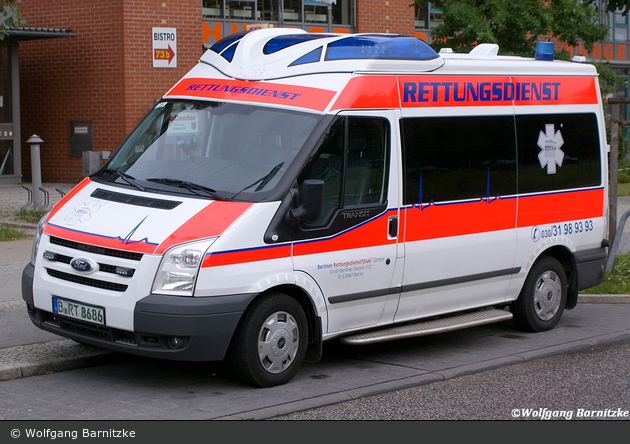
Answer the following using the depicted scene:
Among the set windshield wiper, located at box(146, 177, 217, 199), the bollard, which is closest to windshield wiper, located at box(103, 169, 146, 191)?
windshield wiper, located at box(146, 177, 217, 199)

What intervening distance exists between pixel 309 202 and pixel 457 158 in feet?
6.25

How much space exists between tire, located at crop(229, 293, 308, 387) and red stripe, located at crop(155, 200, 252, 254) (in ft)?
2.05

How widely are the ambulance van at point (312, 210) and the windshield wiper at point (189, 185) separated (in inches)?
0.6

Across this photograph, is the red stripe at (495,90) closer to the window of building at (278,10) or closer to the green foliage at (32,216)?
the green foliage at (32,216)

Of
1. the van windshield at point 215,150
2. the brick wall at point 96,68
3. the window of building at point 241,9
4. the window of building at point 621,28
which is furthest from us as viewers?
the window of building at point 621,28

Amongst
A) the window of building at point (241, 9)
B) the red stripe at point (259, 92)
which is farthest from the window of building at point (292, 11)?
the red stripe at point (259, 92)

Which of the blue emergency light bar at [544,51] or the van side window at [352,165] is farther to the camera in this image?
the blue emergency light bar at [544,51]

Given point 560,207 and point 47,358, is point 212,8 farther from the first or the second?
point 47,358

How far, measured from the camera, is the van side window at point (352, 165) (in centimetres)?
679

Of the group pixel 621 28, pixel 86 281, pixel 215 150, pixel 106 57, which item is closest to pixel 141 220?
pixel 86 281

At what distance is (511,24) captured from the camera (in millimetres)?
19047

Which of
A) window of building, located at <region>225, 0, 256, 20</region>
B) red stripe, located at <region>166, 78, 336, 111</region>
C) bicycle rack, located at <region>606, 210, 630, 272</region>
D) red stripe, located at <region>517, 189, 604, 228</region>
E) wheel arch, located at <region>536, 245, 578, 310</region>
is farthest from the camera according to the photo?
window of building, located at <region>225, 0, 256, 20</region>

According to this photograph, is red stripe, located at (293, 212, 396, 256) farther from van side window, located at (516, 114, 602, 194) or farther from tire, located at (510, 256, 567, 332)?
tire, located at (510, 256, 567, 332)

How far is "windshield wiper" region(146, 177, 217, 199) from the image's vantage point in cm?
651
